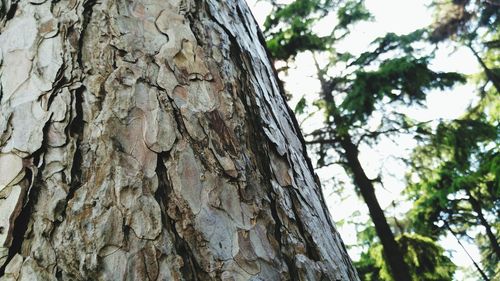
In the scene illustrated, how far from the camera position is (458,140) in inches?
286

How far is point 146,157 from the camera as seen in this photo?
0.65 m

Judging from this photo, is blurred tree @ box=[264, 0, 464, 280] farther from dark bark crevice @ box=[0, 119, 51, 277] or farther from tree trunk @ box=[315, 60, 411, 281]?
dark bark crevice @ box=[0, 119, 51, 277]

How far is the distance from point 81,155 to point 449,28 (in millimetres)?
12631

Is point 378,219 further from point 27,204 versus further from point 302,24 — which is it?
point 27,204

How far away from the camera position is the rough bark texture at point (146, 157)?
574mm

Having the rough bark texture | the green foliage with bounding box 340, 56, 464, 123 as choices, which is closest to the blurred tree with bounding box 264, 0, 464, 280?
the green foliage with bounding box 340, 56, 464, 123

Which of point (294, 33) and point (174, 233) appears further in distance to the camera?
point (294, 33)

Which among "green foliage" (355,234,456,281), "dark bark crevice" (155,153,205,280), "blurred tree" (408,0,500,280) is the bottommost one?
"dark bark crevice" (155,153,205,280)

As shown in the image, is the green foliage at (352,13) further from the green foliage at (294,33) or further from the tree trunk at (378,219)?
the tree trunk at (378,219)

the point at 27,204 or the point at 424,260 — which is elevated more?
the point at 424,260

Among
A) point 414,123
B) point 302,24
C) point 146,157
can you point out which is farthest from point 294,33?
point 146,157

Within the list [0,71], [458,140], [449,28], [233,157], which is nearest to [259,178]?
[233,157]

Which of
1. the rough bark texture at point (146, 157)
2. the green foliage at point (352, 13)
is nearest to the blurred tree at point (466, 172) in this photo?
the green foliage at point (352, 13)

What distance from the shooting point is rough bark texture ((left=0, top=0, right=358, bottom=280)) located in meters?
0.57
